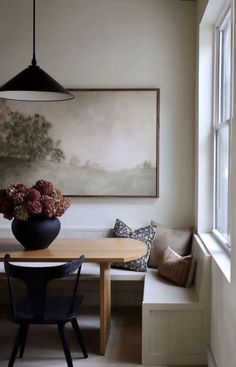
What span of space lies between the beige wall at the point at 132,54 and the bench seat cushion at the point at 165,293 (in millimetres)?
922

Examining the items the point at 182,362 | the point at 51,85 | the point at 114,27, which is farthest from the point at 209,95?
the point at 182,362

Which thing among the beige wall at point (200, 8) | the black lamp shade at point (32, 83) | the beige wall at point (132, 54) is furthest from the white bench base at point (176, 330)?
the beige wall at point (200, 8)

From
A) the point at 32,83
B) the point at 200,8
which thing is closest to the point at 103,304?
the point at 32,83

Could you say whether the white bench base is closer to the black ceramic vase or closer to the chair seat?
the chair seat

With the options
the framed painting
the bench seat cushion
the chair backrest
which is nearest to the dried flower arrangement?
the chair backrest

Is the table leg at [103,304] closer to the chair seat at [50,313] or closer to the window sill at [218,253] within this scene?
the chair seat at [50,313]

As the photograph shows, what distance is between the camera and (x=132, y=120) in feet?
14.4

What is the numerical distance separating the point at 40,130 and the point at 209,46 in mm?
1687

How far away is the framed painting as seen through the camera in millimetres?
4387

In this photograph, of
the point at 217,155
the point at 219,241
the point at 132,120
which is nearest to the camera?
the point at 219,241

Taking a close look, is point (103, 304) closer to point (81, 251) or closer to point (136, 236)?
point (81, 251)

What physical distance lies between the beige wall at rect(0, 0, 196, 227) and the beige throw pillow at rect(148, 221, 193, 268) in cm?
22

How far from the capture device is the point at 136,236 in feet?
13.8

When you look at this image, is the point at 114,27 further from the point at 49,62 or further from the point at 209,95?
the point at 209,95
